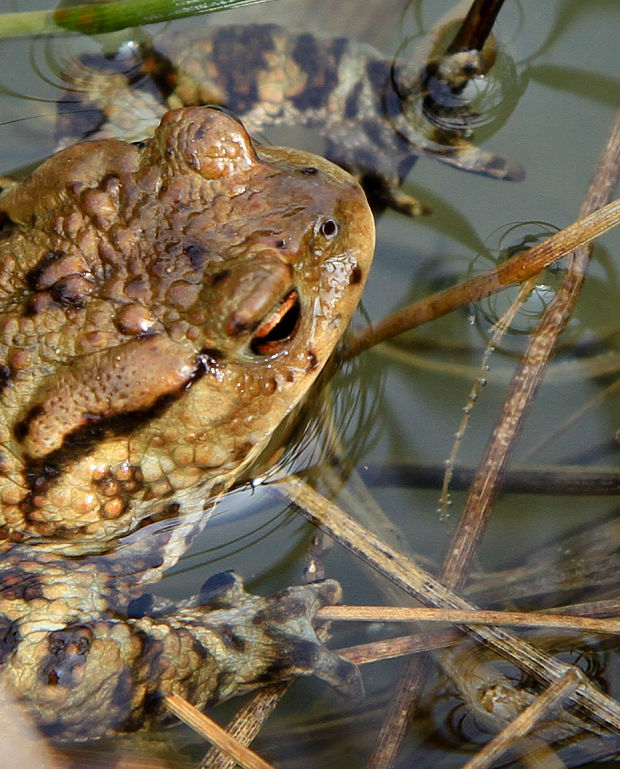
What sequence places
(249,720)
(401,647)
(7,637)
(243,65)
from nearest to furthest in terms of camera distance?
1. (7,637)
2. (249,720)
3. (401,647)
4. (243,65)

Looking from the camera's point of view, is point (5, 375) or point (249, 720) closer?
point (5, 375)

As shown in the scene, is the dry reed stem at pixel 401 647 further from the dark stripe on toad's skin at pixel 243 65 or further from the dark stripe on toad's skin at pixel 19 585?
the dark stripe on toad's skin at pixel 243 65

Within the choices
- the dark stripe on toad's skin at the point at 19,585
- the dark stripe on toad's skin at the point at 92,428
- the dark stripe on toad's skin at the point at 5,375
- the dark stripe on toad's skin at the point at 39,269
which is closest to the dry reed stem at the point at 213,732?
the dark stripe on toad's skin at the point at 19,585

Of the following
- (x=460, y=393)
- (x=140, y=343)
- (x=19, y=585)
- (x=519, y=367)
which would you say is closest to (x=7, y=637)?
(x=19, y=585)

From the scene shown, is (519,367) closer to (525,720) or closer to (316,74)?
(525,720)

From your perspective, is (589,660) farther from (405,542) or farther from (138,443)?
(138,443)

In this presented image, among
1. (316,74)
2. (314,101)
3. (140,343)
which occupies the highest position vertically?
(316,74)

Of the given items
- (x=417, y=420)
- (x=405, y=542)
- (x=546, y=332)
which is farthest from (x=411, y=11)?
(x=405, y=542)

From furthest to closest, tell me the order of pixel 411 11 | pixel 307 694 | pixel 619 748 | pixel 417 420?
1. pixel 411 11
2. pixel 417 420
3. pixel 307 694
4. pixel 619 748
